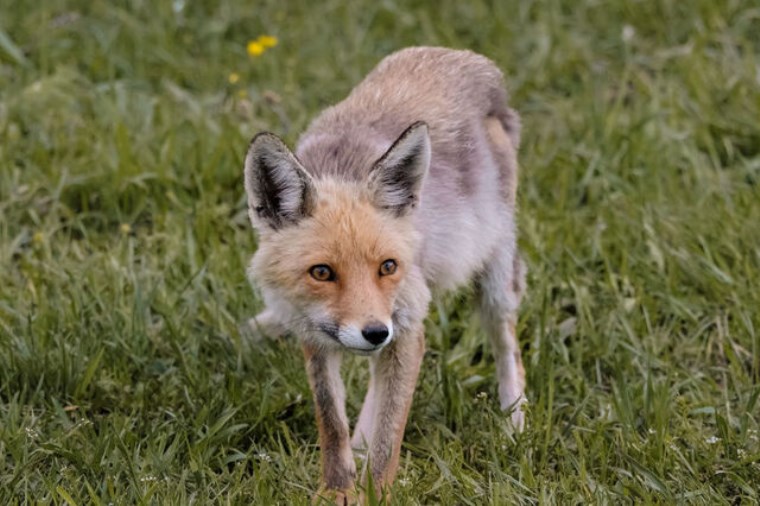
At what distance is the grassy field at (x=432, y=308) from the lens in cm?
542

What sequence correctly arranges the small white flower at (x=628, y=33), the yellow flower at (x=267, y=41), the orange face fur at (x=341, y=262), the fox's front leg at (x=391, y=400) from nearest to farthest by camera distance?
1. the orange face fur at (x=341, y=262)
2. the fox's front leg at (x=391, y=400)
3. the yellow flower at (x=267, y=41)
4. the small white flower at (x=628, y=33)

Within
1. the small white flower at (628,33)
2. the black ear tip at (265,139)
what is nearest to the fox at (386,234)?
the black ear tip at (265,139)

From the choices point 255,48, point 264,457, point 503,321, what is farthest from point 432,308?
point 255,48

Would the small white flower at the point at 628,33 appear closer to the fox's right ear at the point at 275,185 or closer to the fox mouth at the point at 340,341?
the fox's right ear at the point at 275,185

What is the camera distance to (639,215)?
7254 mm

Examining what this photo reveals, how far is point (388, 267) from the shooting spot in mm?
4949

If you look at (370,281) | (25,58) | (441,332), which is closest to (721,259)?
(441,332)

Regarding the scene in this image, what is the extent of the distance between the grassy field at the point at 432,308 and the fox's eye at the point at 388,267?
Result: 97 cm

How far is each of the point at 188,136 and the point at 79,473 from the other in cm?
323

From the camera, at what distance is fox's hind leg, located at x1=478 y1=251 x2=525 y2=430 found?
6.15m

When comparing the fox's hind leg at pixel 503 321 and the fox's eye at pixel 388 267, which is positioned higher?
the fox's eye at pixel 388 267

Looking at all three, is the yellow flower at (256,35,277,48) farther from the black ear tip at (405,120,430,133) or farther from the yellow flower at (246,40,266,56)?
the black ear tip at (405,120,430,133)

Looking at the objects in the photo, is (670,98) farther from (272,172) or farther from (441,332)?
(272,172)

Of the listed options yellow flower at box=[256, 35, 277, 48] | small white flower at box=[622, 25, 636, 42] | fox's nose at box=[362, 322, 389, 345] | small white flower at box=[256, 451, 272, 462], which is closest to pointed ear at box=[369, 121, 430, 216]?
fox's nose at box=[362, 322, 389, 345]
